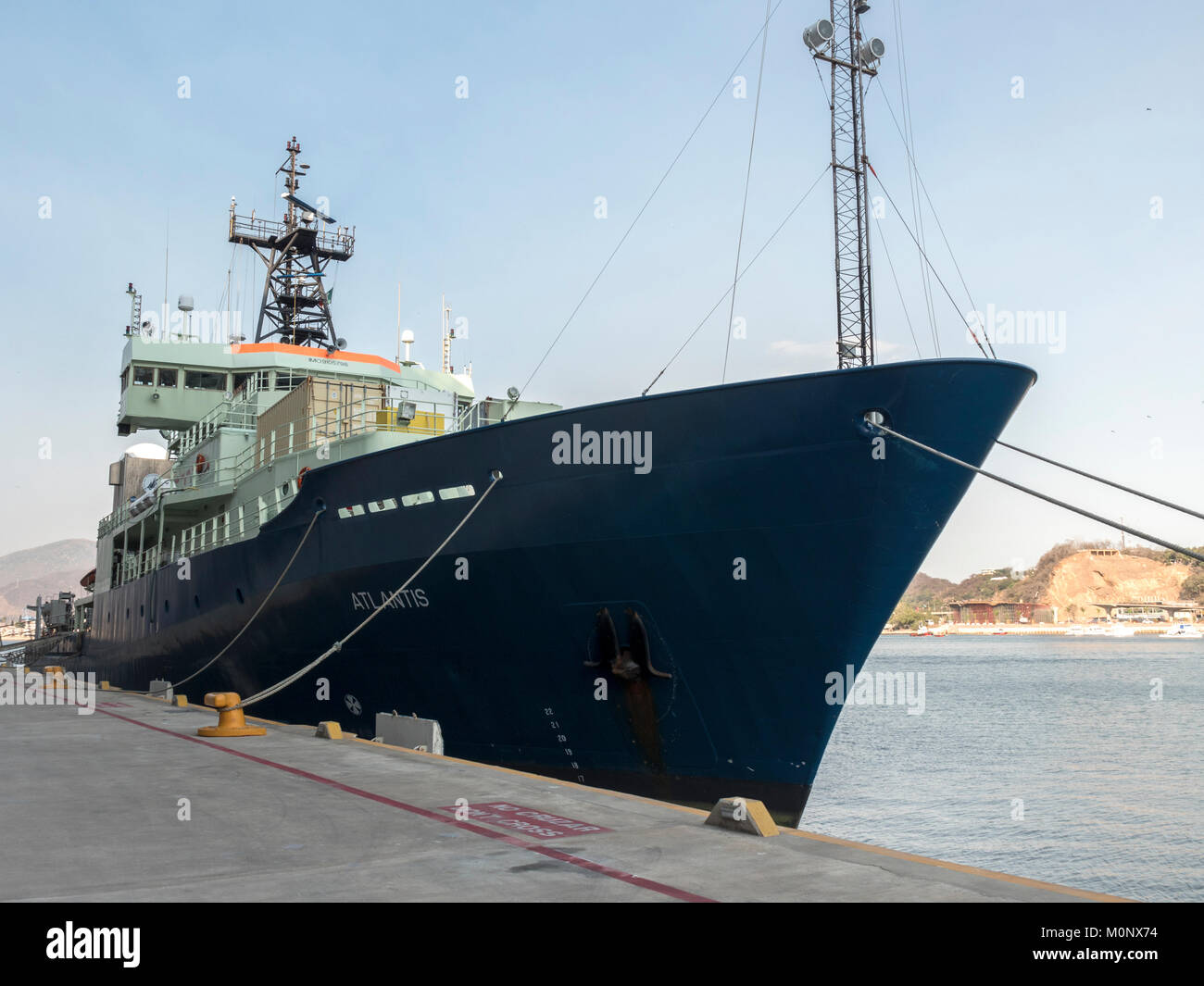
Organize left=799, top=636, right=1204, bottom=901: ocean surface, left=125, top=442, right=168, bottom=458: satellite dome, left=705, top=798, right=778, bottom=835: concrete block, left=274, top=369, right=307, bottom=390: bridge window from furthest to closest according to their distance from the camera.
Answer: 1. left=125, top=442, right=168, bottom=458: satellite dome
2. left=274, top=369, right=307, bottom=390: bridge window
3. left=799, top=636, right=1204, bottom=901: ocean surface
4. left=705, top=798, right=778, bottom=835: concrete block

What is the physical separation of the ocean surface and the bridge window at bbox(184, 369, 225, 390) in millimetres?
18331

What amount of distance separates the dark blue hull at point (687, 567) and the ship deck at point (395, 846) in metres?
1.70

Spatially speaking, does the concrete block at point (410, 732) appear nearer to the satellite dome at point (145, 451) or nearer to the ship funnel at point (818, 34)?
the satellite dome at point (145, 451)

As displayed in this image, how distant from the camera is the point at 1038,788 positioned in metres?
21.1

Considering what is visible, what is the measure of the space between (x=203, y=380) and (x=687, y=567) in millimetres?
20006

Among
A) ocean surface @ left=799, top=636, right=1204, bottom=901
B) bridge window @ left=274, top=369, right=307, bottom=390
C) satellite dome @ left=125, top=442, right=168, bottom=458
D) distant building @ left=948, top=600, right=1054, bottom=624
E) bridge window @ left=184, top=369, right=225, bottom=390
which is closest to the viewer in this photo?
ocean surface @ left=799, top=636, right=1204, bottom=901

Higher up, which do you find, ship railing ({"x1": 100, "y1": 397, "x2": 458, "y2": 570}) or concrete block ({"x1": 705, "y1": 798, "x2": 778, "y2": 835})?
ship railing ({"x1": 100, "y1": 397, "x2": 458, "y2": 570})

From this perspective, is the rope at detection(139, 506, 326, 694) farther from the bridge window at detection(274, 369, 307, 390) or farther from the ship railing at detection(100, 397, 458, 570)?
the bridge window at detection(274, 369, 307, 390)

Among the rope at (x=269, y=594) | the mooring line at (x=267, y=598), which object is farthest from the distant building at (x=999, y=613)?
the rope at (x=269, y=594)

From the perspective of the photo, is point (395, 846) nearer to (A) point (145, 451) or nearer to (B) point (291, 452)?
(B) point (291, 452)

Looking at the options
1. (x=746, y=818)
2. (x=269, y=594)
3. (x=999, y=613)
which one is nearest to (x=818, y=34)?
(x=269, y=594)

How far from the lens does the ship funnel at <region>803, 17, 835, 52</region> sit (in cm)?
2882

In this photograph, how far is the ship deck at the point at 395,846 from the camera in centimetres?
505

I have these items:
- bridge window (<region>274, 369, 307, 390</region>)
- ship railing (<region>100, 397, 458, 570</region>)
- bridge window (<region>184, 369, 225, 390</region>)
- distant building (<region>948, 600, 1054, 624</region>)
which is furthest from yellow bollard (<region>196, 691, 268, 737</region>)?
distant building (<region>948, 600, 1054, 624</region>)
